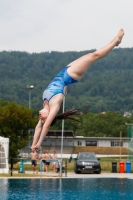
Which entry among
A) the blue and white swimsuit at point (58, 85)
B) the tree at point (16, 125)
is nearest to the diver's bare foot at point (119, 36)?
the blue and white swimsuit at point (58, 85)

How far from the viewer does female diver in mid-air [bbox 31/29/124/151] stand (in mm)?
11227

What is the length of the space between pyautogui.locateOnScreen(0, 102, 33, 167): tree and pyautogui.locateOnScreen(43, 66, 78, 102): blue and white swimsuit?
91.0 feet

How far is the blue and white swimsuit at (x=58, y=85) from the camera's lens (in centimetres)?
1137

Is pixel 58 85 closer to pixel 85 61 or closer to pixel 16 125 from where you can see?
pixel 85 61

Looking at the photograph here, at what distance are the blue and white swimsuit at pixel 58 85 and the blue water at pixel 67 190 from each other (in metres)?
9.75

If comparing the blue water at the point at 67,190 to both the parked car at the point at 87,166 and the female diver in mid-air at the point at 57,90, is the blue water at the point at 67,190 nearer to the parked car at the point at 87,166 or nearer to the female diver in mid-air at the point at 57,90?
the parked car at the point at 87,166

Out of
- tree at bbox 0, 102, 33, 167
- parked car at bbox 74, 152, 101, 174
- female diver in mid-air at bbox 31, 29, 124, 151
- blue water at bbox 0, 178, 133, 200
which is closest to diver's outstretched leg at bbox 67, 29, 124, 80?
female diver in mid-air at bbox 31, 29, 124, 151

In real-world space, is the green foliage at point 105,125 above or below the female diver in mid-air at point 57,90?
above

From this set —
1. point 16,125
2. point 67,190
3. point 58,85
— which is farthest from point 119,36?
point 16,125

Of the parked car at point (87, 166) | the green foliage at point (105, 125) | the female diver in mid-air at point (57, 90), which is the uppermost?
the green foliage at point (105, 125)

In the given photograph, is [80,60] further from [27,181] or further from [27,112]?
[27,112]

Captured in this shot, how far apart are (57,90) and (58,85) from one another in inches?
6.5

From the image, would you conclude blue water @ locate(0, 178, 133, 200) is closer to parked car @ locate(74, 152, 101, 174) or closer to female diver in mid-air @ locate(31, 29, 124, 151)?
parked car @ locate(74, 152, 101, 174)

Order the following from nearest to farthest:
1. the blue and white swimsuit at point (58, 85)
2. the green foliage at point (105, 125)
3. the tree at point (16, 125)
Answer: the blue and white swimsuit at point (58, 85) < the tree at point (16, 125) < the green foliage at point (105, 125)
